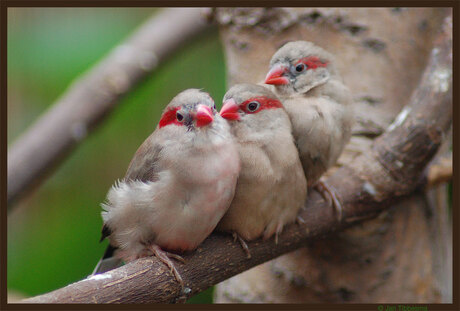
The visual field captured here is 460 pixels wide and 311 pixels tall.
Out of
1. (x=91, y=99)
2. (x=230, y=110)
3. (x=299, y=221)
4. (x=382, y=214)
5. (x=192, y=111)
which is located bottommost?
(x=382, y=214)

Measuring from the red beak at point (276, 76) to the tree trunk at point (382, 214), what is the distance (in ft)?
1.90

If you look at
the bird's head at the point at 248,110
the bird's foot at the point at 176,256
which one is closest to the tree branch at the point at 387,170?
the bird's foot at the point at 176,256

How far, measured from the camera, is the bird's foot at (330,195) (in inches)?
94.4

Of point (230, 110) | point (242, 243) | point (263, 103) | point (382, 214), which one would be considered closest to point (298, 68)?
point (263, 103)

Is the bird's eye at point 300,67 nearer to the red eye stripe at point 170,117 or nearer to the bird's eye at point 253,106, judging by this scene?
the bird's eye at point 253,106

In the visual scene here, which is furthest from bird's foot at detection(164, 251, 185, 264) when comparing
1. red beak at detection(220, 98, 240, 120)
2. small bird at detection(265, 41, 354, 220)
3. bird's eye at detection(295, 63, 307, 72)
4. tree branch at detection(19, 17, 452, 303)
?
bird's eye at detection(295, 63, 307, 72)

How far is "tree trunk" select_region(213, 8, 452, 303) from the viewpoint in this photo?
272 centimetres

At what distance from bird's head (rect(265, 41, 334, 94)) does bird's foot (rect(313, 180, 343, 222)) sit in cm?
42

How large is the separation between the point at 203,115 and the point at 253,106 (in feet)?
0.95

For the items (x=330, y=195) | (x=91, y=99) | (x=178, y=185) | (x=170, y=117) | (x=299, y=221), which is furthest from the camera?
(x=91, y=99)

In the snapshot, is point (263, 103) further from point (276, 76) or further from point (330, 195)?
point (330, 195)

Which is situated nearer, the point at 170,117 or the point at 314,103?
the point at 170,117

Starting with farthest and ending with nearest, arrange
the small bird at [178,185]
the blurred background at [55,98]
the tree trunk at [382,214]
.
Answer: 1. the blurred background at [55,98]
2. the tree trunk at [382,214]
3. the small bird at [178,185]

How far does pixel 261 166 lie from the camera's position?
1979 mm
